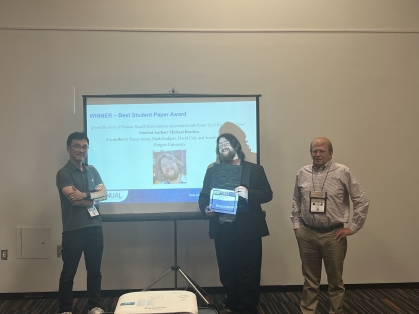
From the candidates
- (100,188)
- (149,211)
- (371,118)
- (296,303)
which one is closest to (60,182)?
(100,188)

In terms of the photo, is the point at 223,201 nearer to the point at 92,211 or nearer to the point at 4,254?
the point at 92,211

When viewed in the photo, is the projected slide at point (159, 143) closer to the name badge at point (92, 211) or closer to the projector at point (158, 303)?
the name badge at point (92, 211)

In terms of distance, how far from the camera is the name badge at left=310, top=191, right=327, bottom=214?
2.69 meters

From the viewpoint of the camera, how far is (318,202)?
8.87ft

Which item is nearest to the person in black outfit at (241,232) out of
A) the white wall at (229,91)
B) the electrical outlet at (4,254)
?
the white wall at (229,91)

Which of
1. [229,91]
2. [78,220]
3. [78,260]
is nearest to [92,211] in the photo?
[78,220]

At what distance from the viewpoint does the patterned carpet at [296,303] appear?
3258 mm

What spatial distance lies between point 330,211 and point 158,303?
1822 mm

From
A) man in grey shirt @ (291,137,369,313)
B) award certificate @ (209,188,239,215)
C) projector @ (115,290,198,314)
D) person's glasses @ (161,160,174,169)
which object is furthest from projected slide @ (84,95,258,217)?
projector @ (115,290,198,314)

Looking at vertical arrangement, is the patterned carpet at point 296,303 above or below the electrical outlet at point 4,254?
below

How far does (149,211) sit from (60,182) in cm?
87

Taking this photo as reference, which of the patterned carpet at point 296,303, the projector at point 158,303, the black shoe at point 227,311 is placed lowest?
the patterned carpet at point 296,303

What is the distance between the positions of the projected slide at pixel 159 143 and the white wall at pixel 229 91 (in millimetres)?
337

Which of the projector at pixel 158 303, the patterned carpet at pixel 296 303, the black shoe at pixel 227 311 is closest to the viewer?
the projector at pixel 158 303
